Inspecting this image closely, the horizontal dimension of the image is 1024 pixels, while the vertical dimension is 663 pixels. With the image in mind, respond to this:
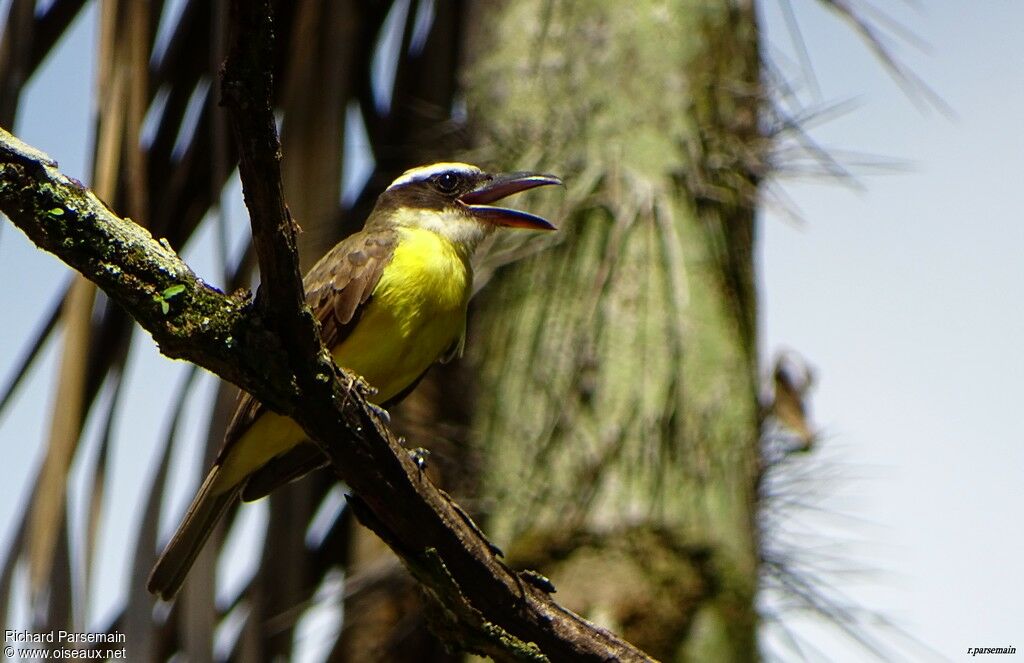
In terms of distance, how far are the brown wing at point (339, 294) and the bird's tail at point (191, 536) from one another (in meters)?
0.21

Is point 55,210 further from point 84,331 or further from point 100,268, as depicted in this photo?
point 84,331

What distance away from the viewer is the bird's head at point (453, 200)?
4707mm

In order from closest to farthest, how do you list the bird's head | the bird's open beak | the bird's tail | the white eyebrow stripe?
the bird's tail < the bird's open beak < the bird's head < the white eyebrow stripe

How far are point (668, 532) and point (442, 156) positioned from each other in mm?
1839

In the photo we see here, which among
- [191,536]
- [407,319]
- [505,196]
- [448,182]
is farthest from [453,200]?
[191,536]

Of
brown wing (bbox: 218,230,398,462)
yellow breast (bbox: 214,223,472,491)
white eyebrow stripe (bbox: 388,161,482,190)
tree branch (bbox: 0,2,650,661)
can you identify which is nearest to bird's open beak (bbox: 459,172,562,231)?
white eyebrow stripe (bbox: 388,161,482,190)

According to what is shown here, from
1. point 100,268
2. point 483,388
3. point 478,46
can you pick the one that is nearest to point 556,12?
point 478,46

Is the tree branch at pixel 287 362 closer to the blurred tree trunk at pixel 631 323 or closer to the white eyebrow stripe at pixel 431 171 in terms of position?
the blurred tree trunk at pixel 631 323

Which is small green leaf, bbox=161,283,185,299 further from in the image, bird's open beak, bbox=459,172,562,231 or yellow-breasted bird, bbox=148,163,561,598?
bird's open beak, bbox=459,172,562,231

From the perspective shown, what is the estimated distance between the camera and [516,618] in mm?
3094

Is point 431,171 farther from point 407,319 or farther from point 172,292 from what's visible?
point 172,292

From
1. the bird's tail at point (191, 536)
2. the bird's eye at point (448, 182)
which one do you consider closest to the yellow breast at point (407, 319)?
the bird's eye at point (448, 182)

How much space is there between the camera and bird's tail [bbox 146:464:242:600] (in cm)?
439

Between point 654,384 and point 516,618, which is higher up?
point 654,384
